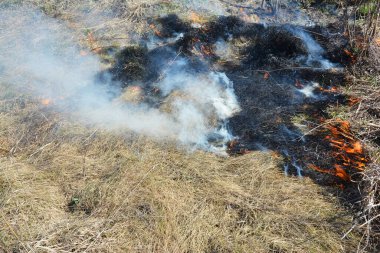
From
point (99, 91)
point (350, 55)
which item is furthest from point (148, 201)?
point (350, 55)

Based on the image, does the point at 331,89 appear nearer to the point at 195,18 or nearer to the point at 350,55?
the point at 350,55

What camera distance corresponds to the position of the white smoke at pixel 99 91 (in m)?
5.43

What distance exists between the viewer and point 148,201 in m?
4.11

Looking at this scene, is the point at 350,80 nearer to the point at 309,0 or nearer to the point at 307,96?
the point at 307,96

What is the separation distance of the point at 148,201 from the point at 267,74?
3992 mm

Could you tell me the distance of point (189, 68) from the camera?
675 cm

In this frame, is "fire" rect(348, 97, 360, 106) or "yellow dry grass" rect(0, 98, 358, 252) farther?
"fire" rect(348, 97, 360, 106)

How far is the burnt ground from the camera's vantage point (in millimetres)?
5016

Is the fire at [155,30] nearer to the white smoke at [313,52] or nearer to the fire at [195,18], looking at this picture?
the fire at [195,18]

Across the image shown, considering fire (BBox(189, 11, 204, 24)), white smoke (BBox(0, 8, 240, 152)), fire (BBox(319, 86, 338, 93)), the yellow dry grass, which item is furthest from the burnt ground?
the yellow dry grass

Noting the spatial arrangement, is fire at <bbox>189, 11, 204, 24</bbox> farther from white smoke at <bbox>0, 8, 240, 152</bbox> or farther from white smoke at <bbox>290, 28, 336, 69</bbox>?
white smoke at <bbox>290, 28, 336, 69</bbox>

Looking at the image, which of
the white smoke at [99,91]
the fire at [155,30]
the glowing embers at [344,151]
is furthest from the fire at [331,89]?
the fire at [155,30]

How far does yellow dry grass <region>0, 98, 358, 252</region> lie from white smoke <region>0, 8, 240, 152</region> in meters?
0.44

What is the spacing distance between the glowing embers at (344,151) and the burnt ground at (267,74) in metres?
0.02
